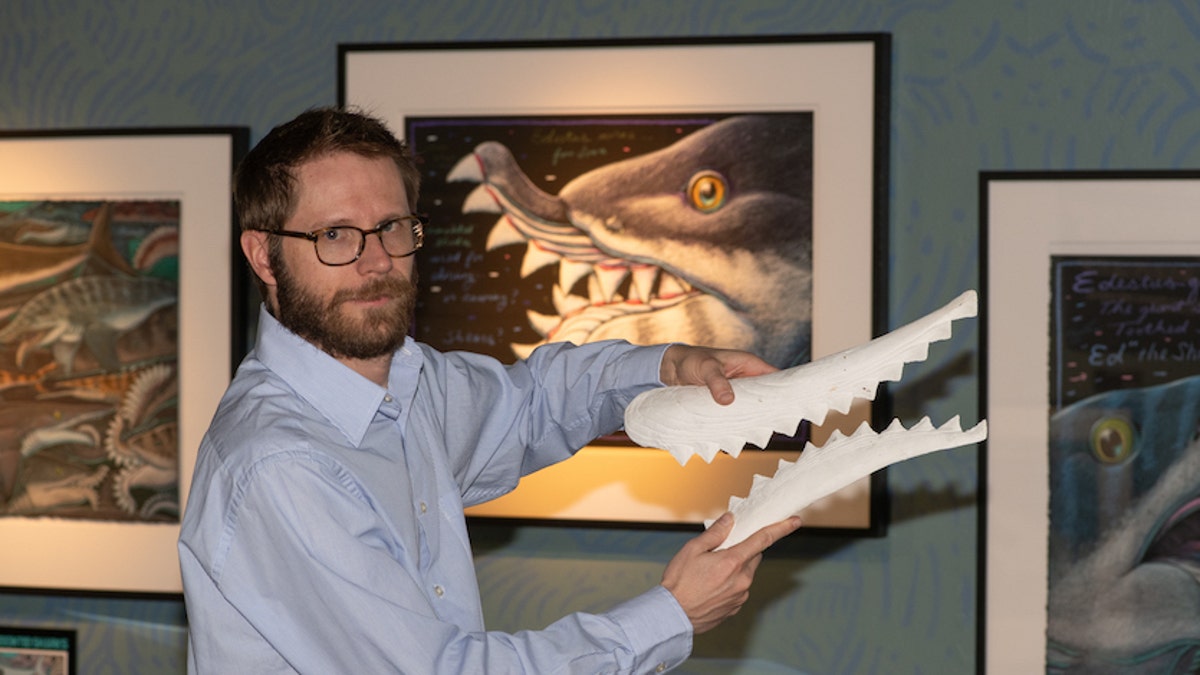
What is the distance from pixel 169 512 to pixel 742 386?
1317 millimetres

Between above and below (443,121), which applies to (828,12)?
above

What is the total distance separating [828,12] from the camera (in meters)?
2.07

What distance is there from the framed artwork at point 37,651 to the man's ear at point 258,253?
122cm

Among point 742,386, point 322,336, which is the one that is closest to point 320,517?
point 322,336

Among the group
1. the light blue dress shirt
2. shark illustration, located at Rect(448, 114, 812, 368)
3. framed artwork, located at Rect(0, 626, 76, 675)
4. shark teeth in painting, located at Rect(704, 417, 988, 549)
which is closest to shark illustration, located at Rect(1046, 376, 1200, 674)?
shark illustration, located at Rect(448, 114, 812, 368)

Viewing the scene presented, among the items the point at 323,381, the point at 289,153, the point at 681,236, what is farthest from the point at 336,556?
the point at 681,236

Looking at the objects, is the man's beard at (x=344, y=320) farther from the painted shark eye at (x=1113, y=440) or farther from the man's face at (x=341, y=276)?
the painted shark eye at (x=1113, y=440)

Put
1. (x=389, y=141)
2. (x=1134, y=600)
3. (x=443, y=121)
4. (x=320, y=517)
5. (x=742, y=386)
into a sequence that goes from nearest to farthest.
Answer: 1. (x=320, y=517)
2. (x=742, y=386)
3. (x=389, y=141)
4. (x=1134, y=600)
5. (x=443, y=121)

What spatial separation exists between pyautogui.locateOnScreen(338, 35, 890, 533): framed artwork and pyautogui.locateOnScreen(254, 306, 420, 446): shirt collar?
763 mm

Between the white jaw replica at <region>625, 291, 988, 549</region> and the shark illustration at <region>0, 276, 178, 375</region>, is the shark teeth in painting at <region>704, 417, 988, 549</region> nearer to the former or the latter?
the white jaw replica at <region>625, 291, 988, 549</region>

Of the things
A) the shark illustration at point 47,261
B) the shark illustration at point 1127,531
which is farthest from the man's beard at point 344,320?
the shark illustration at point 1127,531

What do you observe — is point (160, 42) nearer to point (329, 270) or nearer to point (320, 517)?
point (329, 270)

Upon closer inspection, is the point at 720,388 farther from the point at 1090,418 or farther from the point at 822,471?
the point at 1090,418

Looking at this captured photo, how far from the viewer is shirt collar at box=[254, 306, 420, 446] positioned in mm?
1373
